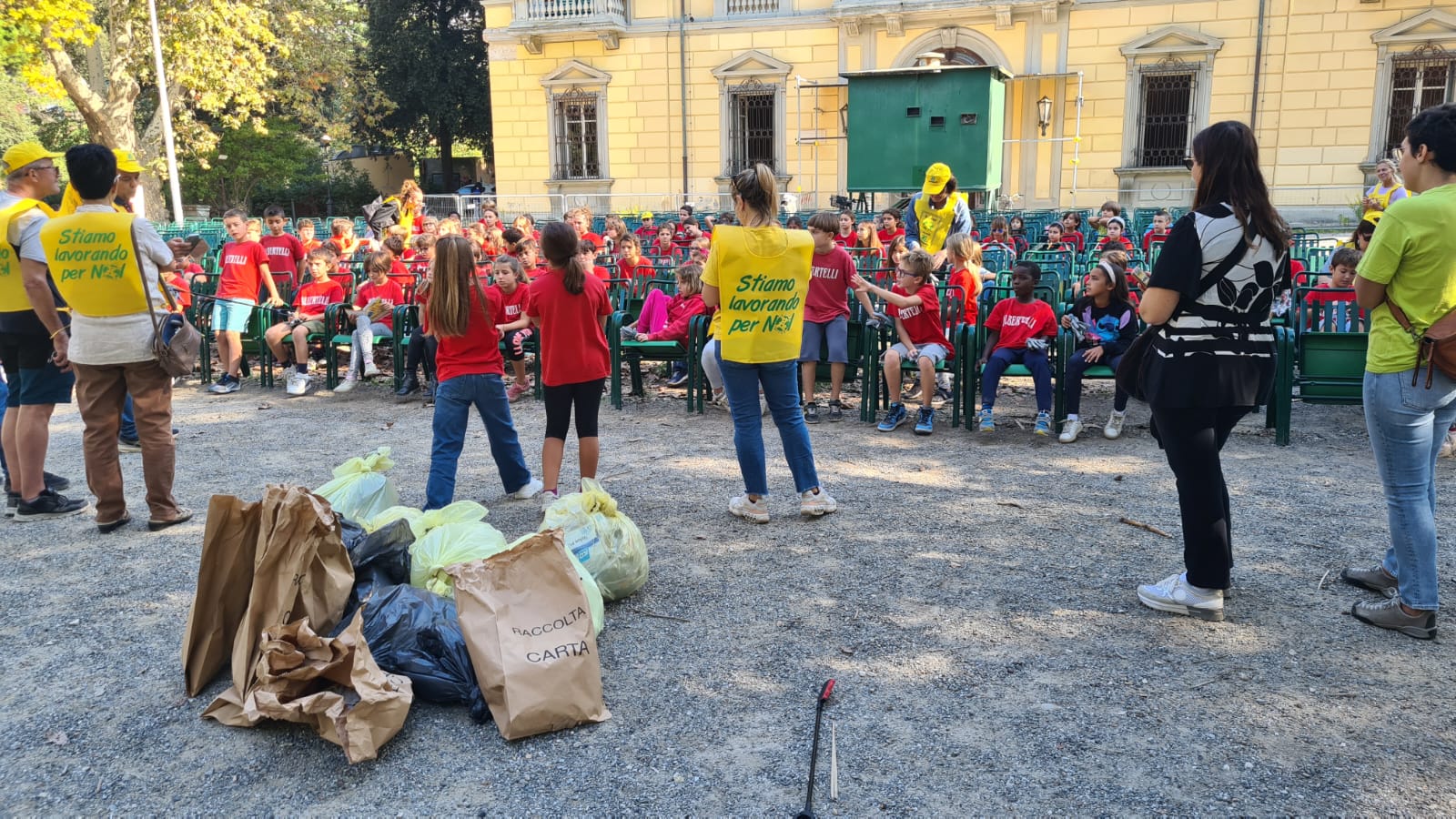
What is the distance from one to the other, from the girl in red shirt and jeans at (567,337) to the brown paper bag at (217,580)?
6.03 feet

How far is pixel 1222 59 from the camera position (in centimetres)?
2319

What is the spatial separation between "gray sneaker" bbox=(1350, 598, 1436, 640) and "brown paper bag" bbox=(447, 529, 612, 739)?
2.86m

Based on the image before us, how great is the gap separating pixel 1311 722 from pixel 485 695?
8.49 feet

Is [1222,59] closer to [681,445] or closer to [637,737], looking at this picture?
[681,445]

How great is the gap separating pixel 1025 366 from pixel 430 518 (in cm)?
448

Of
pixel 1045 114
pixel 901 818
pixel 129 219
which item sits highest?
pixel 1045 114

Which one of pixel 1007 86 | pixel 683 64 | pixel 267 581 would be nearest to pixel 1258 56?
pixel 1007 86

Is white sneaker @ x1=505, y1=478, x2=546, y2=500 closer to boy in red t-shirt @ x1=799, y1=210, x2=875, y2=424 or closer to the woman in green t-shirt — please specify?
boy in red t-shirt @ x1=799, y1=210, x2=875, y2=424

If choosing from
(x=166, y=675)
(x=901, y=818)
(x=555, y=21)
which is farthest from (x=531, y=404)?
(x=555, y=21)

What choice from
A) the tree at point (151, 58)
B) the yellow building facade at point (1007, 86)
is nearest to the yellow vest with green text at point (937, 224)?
the yellow building facade at point (1007, 86)

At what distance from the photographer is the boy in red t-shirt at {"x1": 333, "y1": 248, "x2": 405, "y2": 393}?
Result: 30.6 ft

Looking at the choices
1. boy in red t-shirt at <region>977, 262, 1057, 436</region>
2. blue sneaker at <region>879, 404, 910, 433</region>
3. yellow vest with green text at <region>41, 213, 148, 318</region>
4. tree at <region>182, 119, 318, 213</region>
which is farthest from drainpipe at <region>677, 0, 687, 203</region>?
yellow vest with green text at <region>41, 213, 148, 318</region>

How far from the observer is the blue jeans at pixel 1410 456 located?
3699 mm

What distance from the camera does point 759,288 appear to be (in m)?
5.08
